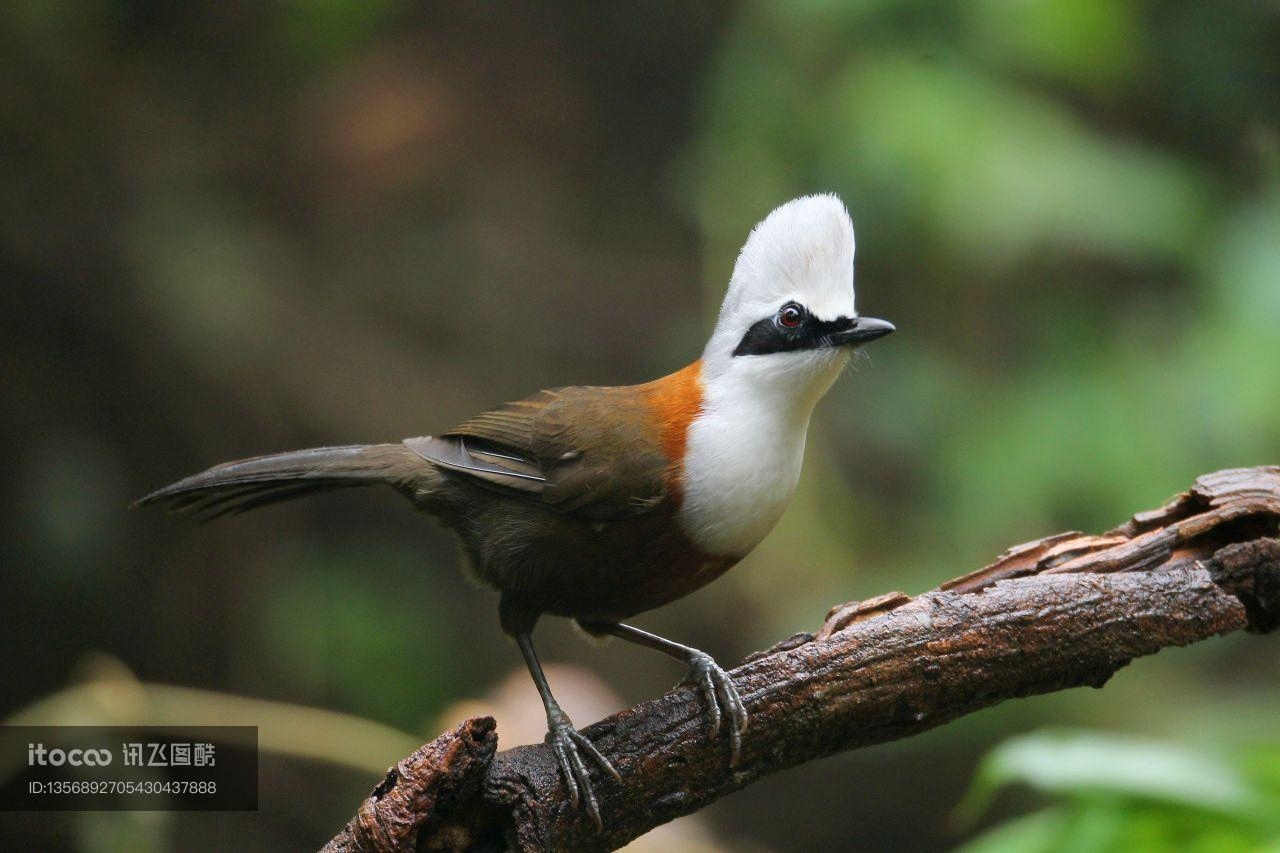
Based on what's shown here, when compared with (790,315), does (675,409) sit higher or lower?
lower

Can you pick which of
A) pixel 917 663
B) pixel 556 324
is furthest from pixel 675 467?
A: pixel 556 324

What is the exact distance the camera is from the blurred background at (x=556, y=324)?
4270mm

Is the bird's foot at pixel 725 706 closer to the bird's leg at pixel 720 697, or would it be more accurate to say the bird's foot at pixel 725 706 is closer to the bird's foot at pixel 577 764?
the bird's leg at pixel 720 697

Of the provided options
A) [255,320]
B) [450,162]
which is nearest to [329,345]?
[255,320]

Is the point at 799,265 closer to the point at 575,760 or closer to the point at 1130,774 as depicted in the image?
the point at 575,760

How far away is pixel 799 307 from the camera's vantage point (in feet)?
9.23

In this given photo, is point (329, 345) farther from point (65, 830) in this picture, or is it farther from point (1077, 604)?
point (1077, 604)

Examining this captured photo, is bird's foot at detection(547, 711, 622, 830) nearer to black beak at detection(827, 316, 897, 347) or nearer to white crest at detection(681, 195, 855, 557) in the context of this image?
white crest at detection(681, 195, 855, 557)

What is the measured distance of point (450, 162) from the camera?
662cm

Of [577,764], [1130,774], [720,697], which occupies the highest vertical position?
[720,697]

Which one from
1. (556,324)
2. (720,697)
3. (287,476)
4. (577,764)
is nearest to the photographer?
(577,764)

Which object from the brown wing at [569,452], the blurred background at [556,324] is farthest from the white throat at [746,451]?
the blurred background at [556,324]

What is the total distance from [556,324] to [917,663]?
406 centimetres

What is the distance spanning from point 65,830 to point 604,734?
3.21 metres
